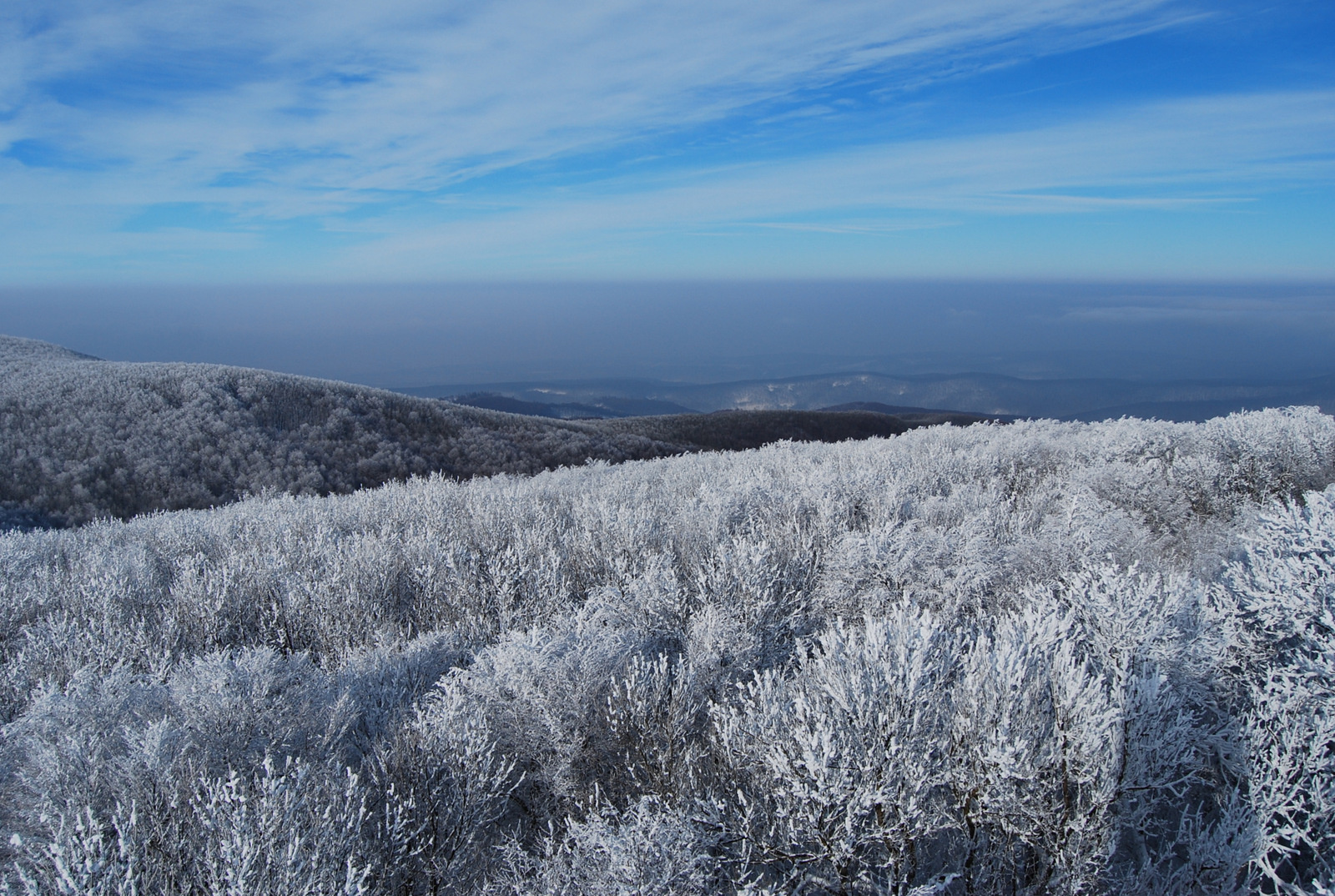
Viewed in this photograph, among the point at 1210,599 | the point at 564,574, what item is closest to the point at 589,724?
the point at 564,574

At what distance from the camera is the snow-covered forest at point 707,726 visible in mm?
3168

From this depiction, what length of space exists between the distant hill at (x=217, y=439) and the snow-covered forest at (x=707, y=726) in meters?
11.2

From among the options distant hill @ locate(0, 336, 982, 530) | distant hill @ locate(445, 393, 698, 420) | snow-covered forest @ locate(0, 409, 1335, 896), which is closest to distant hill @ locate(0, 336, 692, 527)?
distant hill @ locate(0, 336, 982, 530)

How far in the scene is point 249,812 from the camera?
3.02 metres

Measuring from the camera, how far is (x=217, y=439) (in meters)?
22.1

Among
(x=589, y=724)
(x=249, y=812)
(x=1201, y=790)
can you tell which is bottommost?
(x=1201, y=790)

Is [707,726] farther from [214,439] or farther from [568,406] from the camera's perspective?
[568,406]

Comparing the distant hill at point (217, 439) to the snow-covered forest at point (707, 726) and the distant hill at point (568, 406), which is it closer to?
the snow-covered forest at point (707, 726)

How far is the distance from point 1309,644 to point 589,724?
17.0ft

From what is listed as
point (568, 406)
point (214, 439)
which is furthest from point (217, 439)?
point (568, 406)

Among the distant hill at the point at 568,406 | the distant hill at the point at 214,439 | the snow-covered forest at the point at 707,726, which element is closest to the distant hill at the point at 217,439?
the distant hill at the point at 214,439

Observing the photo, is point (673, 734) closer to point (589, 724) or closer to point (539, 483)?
point (589, 724)

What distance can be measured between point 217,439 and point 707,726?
77.2 feet

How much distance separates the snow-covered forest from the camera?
10.4ft
